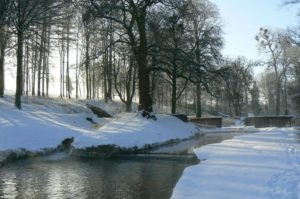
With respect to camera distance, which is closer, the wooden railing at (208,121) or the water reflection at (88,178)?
the water reflection at (88,178)

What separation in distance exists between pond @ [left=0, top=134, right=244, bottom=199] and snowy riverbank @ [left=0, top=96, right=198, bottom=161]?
2342 millimetres

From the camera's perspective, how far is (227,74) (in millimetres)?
37062

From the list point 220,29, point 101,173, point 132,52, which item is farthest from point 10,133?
point 220,29

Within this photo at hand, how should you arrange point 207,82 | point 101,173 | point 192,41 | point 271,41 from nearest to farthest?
point 101,173 → point 207,82 → point 192,41 → point 271,41

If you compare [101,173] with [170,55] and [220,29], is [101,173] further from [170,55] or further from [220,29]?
[220,29]

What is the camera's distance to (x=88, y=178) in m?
16.5

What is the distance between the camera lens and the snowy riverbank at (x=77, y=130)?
24.5m

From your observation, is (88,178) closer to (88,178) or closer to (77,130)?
(88,178)

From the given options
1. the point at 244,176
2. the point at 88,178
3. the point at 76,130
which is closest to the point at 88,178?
the point at 88,178

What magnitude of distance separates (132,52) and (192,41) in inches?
256

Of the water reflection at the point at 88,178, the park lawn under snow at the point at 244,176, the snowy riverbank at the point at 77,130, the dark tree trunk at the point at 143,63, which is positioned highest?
the dark tree trunk at the point at 143,63

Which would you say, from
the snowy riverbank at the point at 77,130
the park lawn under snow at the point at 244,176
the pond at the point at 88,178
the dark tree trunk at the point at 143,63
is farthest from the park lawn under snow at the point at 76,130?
the park lawn under snow at the point at 244,176

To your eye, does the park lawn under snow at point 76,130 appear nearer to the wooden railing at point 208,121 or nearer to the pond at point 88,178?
the pond at point 88,178

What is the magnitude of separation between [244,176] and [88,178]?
5295 millimetres
